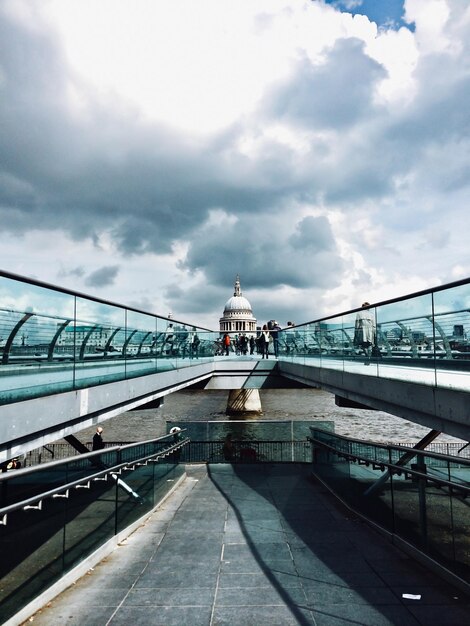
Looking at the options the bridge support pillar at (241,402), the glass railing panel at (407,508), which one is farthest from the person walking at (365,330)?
the bridge support pillar at (241,402)

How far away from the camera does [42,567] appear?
4.56 m

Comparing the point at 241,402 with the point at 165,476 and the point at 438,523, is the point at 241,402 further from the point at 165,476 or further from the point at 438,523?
the point at 438,523

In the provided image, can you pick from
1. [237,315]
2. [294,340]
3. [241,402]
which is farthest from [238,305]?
[294,340]

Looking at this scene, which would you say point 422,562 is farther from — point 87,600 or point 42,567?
point 42,567

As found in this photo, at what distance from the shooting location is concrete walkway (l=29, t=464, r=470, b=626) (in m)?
4.42

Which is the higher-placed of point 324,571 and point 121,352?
point 121,352

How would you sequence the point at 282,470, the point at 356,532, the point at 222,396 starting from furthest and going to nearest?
the point at 222,396
the point at 282,470
the point at 356,532

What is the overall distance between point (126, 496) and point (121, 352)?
9.93ft

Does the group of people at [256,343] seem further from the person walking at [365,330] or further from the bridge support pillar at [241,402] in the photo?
the bridge support pillar at [241,402]

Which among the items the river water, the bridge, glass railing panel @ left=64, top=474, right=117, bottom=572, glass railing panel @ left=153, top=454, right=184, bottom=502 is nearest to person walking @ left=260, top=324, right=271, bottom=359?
the river water

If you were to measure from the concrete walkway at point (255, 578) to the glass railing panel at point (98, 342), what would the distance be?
2.47 metres

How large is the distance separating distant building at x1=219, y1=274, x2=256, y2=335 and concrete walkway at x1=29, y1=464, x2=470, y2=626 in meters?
137

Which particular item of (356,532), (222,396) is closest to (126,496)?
(356,532)

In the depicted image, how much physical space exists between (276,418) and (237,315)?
346 feet
